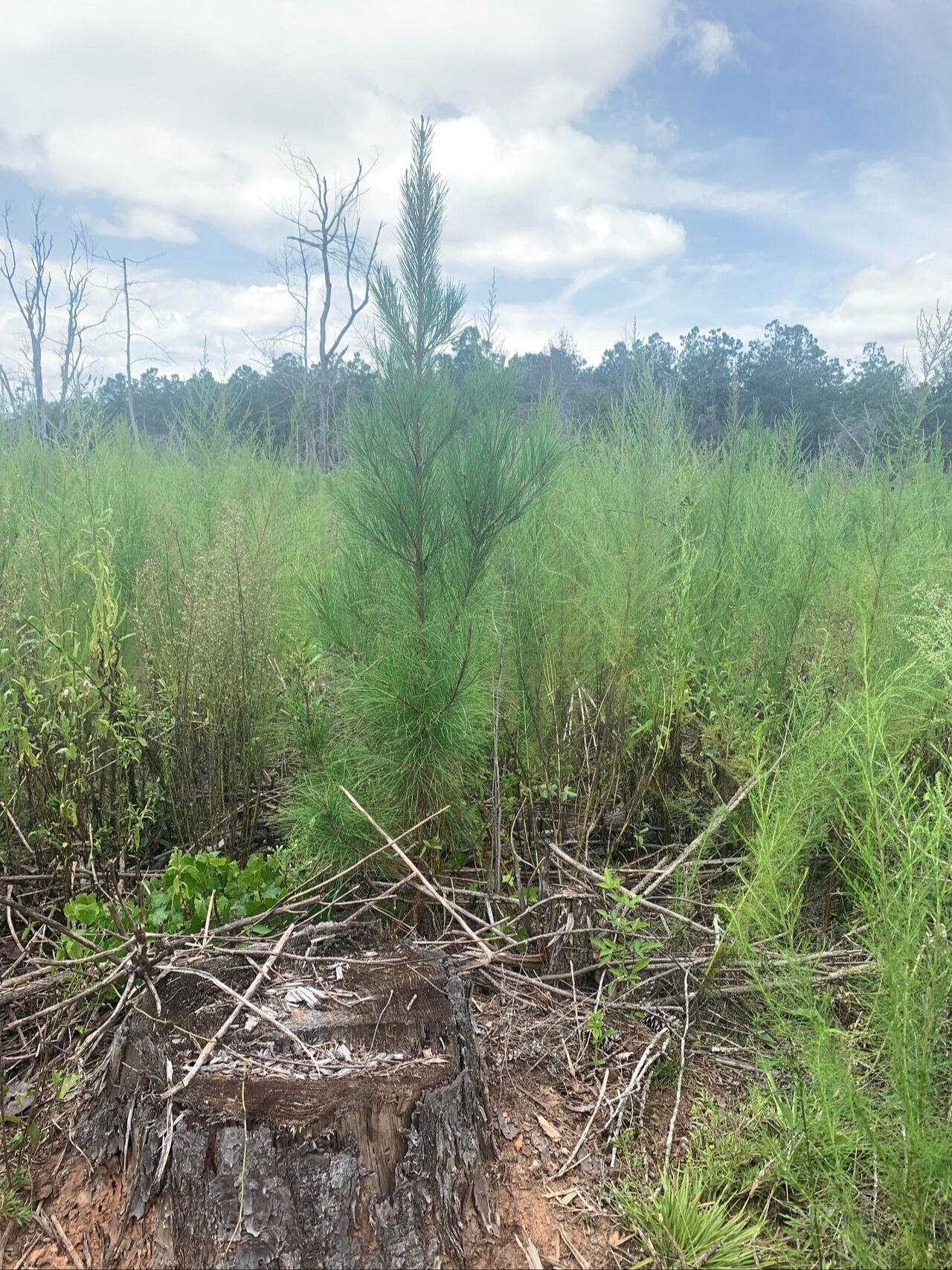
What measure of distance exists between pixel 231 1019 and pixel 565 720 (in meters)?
1.38

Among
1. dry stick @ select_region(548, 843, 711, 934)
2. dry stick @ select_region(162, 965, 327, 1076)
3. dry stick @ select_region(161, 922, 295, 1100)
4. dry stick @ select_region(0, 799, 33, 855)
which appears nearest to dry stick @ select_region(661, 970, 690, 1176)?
dry stick @ select_region(548, 843, 711, 934)

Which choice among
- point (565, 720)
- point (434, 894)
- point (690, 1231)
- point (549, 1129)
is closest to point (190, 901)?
point (434, 894)

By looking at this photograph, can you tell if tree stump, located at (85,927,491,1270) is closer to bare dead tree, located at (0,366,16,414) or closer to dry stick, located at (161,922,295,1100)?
dry stick, located at (161,922,295,1100)

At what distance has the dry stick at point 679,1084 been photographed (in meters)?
1.72

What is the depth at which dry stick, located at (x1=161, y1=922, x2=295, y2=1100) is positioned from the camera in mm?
1521

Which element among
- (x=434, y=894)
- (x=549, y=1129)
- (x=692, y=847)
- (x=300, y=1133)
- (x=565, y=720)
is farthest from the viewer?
(x=565, y=720)

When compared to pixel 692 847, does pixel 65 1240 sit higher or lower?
lower

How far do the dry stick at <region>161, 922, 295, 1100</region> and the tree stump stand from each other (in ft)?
0.06

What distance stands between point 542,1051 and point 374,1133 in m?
0.63

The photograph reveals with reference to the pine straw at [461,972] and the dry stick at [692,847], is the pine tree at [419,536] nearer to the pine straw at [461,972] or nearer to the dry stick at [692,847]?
the pine straw at [461,972]

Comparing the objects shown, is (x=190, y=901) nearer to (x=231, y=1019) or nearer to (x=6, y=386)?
(x=231, y=1019)

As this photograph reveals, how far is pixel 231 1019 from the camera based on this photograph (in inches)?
65.7

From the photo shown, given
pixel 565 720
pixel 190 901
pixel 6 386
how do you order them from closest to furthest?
pixel 190 901 < pixel 565 720 < pixel 6 386

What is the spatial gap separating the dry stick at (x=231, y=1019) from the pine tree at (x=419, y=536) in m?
0.42
